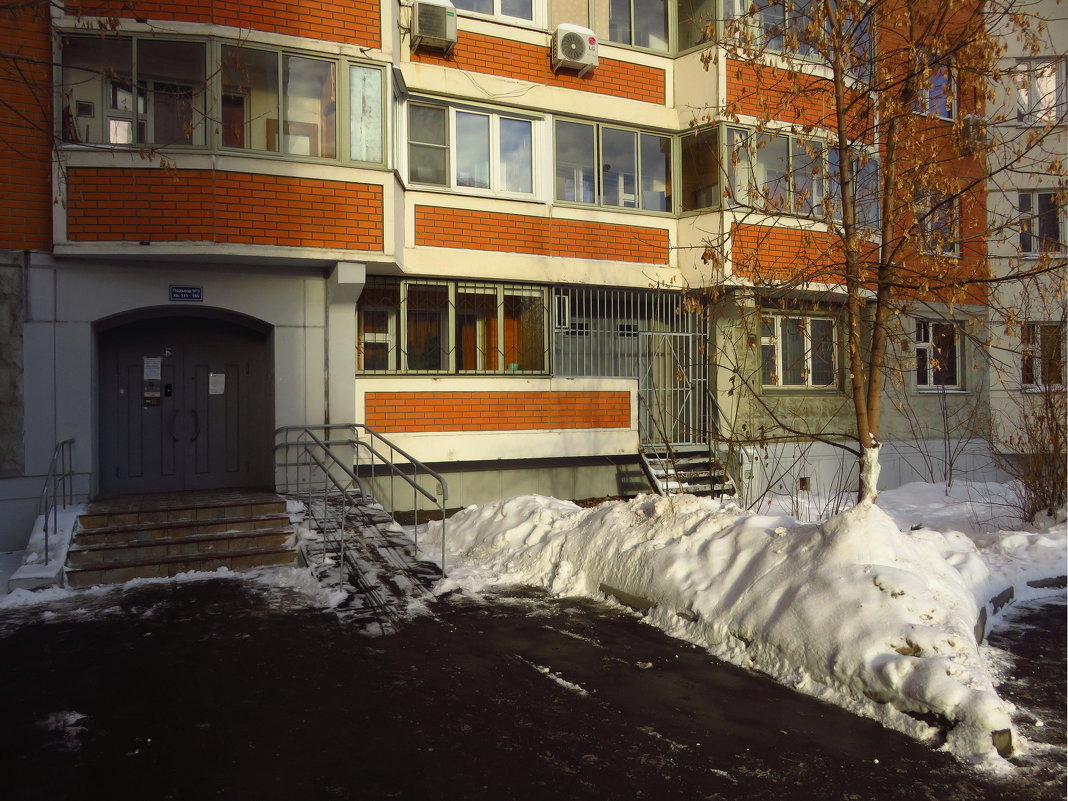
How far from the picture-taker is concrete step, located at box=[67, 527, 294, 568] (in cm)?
838

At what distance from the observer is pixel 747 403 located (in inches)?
566

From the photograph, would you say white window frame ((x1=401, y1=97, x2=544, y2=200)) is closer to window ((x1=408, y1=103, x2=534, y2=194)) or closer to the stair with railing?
window ((x1=408, y1=103, x2=534, y2=194))

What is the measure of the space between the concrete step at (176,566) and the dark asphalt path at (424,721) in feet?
4.28

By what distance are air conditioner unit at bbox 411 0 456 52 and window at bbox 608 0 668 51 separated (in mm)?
3227

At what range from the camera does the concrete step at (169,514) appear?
8898 mm

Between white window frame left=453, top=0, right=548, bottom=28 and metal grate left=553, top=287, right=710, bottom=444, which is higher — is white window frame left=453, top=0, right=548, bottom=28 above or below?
above

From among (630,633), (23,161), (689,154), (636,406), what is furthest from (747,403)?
(23,161)

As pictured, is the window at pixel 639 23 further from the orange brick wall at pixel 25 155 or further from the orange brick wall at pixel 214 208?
the orange brick wall at pixel 25 155

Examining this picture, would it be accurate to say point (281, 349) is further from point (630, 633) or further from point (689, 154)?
point (689, 154)

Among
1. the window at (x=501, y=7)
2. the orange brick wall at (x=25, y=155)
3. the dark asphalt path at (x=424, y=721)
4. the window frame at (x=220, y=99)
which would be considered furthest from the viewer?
the window at (x=501, y=7)

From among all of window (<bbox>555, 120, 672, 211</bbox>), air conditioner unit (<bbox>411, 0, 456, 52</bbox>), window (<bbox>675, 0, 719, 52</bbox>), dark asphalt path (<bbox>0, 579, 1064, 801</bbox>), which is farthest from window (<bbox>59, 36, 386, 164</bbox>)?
window (<bbox>675, 0, 719, 52</bbox>)

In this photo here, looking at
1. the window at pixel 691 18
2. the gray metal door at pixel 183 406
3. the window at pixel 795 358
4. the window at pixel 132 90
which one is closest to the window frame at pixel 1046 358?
the window at pixel 795 358

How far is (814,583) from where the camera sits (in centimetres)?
569

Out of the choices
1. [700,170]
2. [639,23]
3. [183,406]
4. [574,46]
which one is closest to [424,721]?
[183,406]
